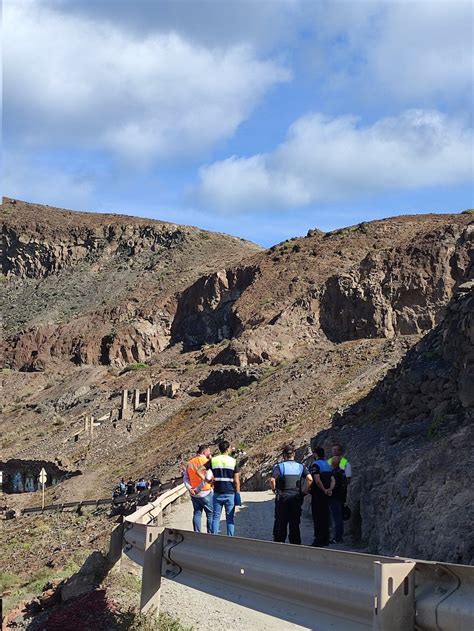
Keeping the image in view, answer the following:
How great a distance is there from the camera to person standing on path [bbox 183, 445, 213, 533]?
10930 mm

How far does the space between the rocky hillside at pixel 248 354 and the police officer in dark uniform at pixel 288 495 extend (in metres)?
1.08

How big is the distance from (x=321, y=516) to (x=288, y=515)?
0.66 metres

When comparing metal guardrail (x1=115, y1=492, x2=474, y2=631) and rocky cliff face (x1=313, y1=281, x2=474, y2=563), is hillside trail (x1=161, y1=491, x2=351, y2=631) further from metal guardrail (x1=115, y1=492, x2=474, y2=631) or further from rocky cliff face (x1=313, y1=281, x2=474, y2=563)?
rocky cliff face (x1=313, y1=281, x2=474, y2=563)

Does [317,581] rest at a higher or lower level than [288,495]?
higher

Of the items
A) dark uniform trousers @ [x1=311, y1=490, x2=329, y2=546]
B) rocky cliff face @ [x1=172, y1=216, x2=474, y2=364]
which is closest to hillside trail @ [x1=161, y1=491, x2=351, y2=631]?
dark uniform trousers @ [x1=311, y1=490, x2=329, y2=546]

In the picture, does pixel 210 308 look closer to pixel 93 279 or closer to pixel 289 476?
pixel 93 279

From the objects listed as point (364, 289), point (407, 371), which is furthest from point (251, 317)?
point (407, 371)

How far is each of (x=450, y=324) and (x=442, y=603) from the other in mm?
9886

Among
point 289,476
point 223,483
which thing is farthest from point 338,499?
point 223,483

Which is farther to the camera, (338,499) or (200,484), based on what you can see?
(338,499)

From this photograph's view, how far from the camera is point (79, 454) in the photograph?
46750mm

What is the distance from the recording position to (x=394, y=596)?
4.32 m

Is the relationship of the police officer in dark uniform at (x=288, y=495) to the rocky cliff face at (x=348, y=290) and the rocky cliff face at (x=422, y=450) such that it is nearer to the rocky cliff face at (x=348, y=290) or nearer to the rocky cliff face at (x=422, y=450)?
the rocky cliff face at (x=422, y=450)

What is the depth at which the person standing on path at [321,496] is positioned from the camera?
35.0 feet
